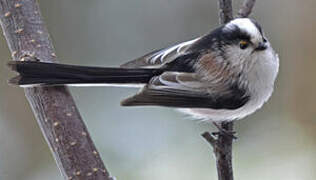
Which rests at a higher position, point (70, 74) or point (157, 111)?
point (70, 74)

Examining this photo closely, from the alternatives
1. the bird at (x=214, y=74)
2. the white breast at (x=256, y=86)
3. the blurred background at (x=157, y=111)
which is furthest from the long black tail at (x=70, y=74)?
the blurred background at (x=157, y=111)

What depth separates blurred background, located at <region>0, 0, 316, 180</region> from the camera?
9.59 feet

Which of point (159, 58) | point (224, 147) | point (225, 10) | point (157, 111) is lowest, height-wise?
point (157, 111)

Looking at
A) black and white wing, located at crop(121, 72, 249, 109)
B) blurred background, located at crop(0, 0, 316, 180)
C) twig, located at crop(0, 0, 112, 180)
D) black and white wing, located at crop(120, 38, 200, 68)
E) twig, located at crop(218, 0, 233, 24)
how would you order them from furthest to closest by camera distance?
1. blurred background, located at crop(0, 0, 316, 180)
2. black and white wing, located at crop(120, 38, 200, 68)
3. black and white wing, located at crop(121, 72, 249, 109)
4. twig, located at crop(218, 0, 233, 24)
5. twig, located at crop(0, 0, 112, 180)

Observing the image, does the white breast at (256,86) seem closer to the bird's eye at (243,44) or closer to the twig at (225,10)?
the bird's eye at (243,44)

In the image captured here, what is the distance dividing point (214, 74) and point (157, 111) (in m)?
1.39

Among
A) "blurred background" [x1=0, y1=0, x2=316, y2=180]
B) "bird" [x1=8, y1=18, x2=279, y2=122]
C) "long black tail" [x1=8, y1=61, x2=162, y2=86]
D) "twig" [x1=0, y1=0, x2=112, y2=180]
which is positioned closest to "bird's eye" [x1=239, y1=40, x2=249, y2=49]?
"bird" [x1=8, y1=18, x2=279, y2=122]

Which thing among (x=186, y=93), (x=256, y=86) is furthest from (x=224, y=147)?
(x=256, y=86)

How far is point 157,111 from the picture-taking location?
10.2ft

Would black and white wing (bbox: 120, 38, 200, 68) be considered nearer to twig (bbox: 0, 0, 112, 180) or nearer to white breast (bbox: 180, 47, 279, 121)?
white breast (bbox: 180, 47, 279, 121)

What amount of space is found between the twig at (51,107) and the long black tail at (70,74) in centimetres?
3

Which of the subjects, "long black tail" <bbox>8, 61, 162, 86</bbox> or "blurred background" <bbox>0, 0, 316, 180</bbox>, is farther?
"blurred background" <bbox>0, 0, 316, 180</bbox>

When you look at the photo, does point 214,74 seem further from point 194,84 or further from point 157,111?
point 157,111

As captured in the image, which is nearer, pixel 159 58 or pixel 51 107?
pixel 51 107
